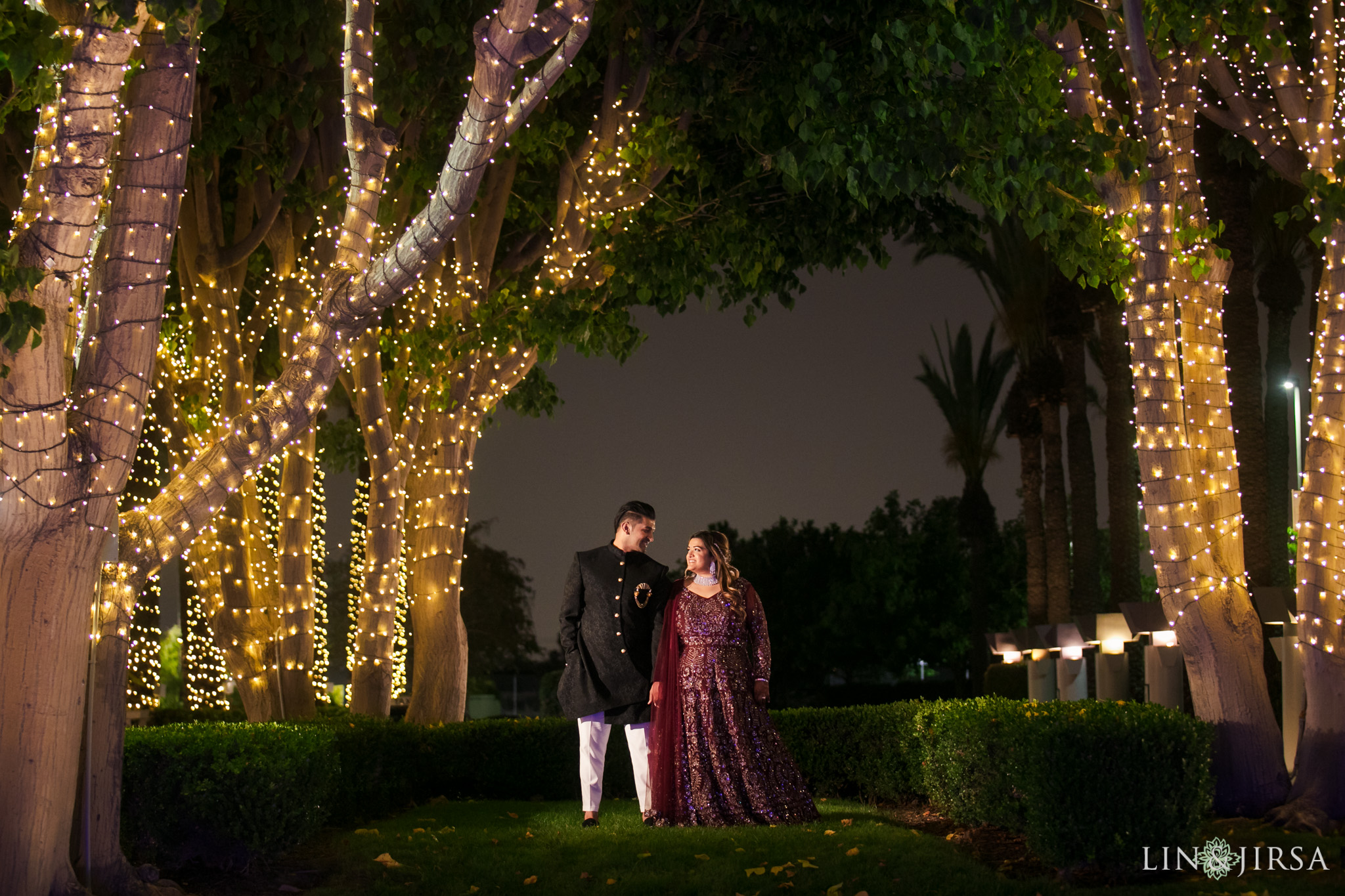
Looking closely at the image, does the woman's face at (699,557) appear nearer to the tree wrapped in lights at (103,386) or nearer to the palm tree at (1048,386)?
the tree wrapped in lights at (103,386)

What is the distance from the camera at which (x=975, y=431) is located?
30562 mm

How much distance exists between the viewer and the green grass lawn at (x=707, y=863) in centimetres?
593

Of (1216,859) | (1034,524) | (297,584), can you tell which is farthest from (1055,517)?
(1216,859)

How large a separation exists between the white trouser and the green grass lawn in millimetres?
206

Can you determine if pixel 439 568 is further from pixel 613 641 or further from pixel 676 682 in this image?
pixel 676 682

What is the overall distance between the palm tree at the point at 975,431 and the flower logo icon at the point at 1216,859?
24.3 metres

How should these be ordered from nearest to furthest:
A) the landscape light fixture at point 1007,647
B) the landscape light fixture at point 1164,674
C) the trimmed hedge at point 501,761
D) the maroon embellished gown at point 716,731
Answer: the maroon embellished gown at point 716,731
the trimmed hedge at point 501,761
the landscape light fixture at point 1164,674
the landscape light fixture at point 1007,647

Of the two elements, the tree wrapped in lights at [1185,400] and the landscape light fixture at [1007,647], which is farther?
the landscape light fixture at [1007,647]

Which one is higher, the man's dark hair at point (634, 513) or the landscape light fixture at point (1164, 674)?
the man's dark hair at point (634, 513)

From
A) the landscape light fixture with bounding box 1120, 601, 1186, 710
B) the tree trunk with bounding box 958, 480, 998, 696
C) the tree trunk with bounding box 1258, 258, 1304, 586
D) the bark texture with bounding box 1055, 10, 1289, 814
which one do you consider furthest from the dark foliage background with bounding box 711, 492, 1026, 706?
the bark texture with bounding box 1055, 10, 1289, 814

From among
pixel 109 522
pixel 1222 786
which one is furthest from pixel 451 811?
pixel 1222 786

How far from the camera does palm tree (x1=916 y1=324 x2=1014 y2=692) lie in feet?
99.8

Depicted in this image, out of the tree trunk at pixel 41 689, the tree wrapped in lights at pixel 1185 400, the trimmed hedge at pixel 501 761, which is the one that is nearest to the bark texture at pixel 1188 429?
the tree wrapped in lights at pixel 1185 400

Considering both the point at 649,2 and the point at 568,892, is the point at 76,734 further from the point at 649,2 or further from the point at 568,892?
the point at 649,2
